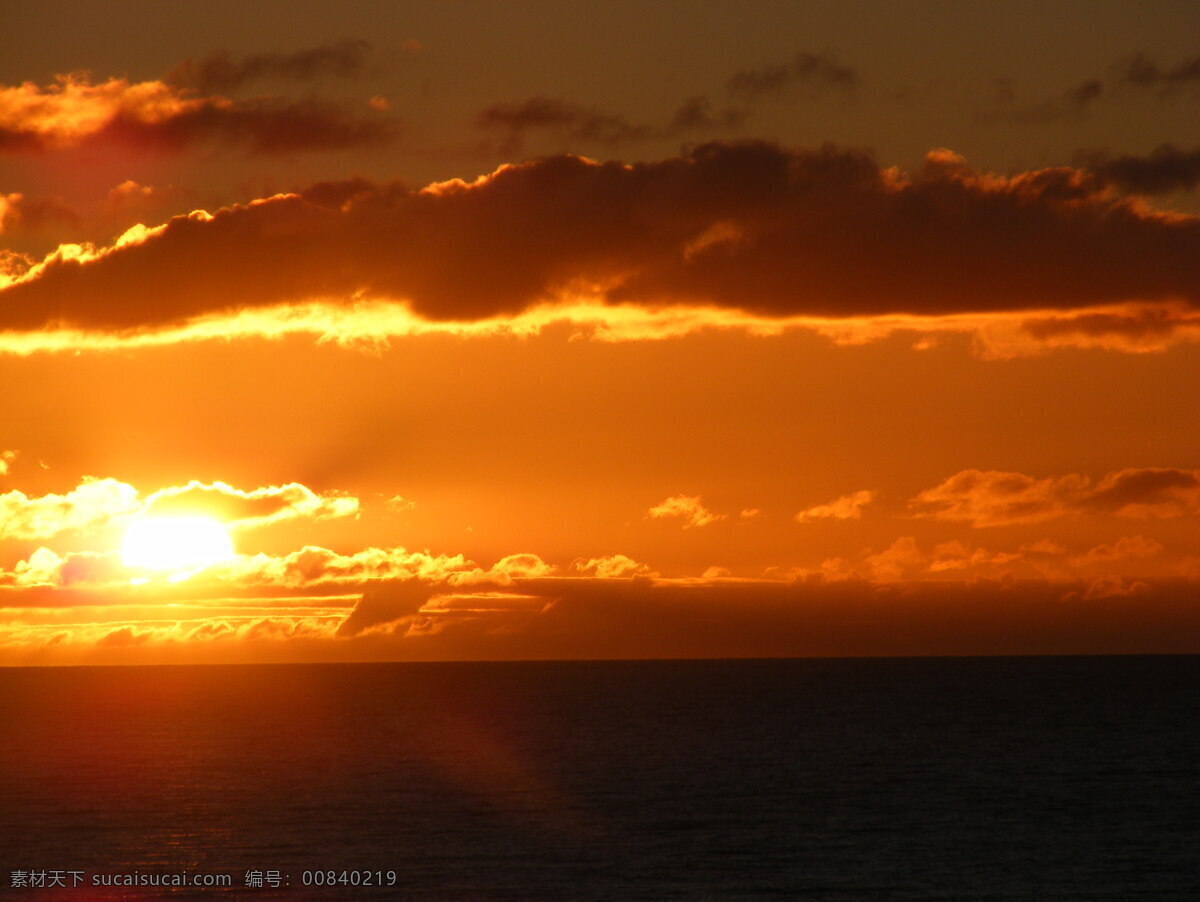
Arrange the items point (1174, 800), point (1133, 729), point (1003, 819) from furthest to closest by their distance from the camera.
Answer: point (1133, 729)
point (1174, 800)
point (1003, 819)

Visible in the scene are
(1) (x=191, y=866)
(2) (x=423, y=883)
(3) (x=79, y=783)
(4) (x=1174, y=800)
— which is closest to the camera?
(2) (x=423, y=883)

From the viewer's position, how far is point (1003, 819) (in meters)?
103

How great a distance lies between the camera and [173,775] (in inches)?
5212

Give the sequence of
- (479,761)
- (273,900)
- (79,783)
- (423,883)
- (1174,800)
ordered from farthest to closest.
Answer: (479,761) < (79,783) < (1174,800) < (423,883) < (273,900)

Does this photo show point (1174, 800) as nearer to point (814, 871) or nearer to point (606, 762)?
point (814, 871)

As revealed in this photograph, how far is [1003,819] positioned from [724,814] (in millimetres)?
20143

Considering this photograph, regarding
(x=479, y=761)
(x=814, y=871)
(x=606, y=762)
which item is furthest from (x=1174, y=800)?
(x=479, y=761)

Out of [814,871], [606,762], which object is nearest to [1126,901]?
[814,871]

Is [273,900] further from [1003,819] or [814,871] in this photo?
[1003,819]

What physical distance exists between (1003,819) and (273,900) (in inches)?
2192

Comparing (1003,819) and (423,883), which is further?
(1003,819)

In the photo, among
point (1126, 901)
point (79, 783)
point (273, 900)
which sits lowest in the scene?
point (1126, 901)

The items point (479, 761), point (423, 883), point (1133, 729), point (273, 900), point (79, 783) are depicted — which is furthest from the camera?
point (1133, 729)

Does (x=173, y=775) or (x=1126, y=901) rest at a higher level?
(x=173, y=775)
